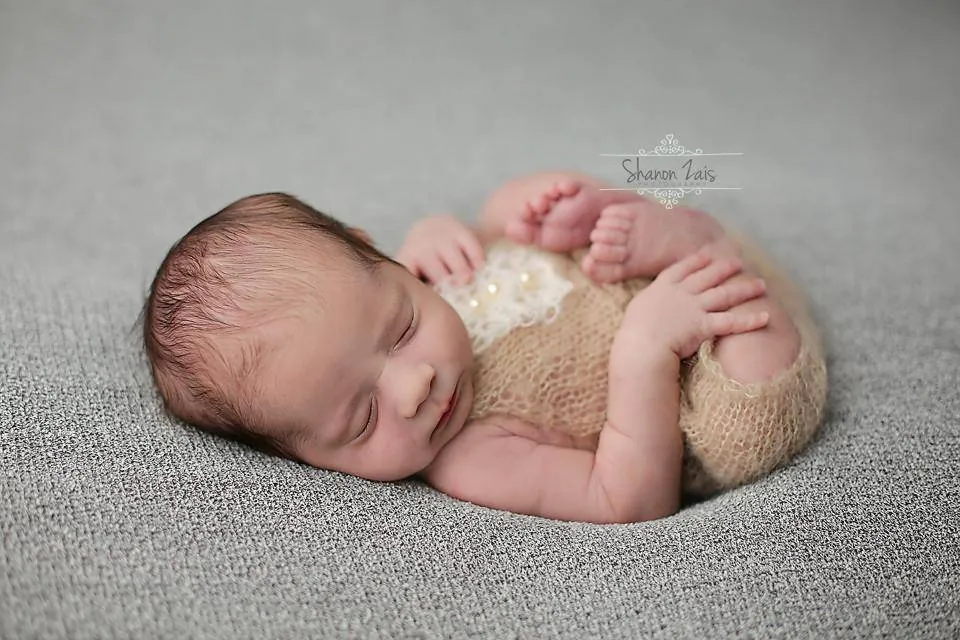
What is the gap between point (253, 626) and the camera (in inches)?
36.0

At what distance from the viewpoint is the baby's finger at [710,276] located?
1.23 m

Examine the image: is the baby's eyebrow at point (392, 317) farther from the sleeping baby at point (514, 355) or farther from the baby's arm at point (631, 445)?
the baby's arm at point (631, 445)

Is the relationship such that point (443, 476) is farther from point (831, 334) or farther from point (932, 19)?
point (932, 19)

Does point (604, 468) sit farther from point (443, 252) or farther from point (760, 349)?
point (443, 252)

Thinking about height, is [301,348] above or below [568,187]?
below

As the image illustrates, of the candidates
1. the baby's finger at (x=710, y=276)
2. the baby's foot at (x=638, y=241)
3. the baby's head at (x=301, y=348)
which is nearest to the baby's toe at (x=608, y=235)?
the baby's foot at (x=638, y=241)

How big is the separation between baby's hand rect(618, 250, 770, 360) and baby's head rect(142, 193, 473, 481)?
0.77 feet

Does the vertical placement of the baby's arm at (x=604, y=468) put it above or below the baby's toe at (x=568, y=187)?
below

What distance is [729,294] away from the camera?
122 cm

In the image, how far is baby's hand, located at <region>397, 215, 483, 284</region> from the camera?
1377 mm

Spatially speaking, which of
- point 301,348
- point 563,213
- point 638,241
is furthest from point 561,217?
point 301,348

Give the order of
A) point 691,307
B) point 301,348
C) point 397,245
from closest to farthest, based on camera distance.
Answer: point 301,348 → point 691,307 → point 397,245

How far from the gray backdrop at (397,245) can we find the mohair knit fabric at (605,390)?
5cm

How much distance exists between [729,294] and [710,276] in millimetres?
33
